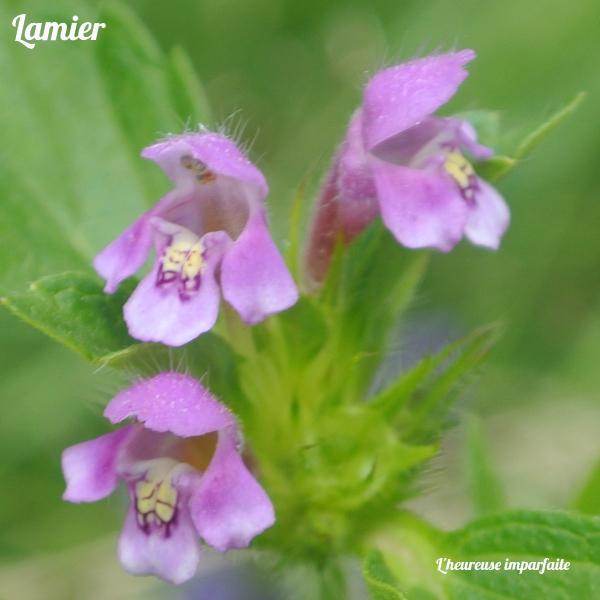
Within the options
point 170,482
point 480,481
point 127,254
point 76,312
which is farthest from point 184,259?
point 480,481

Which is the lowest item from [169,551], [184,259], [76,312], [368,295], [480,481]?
[480,481]

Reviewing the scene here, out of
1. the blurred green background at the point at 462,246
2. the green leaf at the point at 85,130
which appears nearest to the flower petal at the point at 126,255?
the green leaf at the point at 85,130

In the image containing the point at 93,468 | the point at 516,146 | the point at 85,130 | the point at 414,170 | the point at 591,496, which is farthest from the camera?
the point at 85,130

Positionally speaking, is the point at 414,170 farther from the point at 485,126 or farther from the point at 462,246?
the point at 462,246

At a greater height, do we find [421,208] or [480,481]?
[421,208]

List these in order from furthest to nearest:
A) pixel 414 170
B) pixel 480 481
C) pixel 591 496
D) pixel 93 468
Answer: pixel 480 481 < pixel 591 496 < pixel 414 170 < pixel 93 468

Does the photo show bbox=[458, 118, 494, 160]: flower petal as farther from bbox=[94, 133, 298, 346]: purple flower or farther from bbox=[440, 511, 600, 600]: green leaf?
bbox=[440, 511, 600, 600]: green leaf

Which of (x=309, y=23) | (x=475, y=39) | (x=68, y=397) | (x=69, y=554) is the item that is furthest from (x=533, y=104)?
(x=69, y=554)
